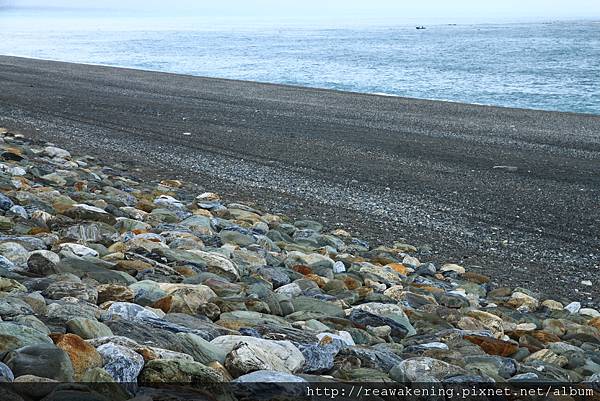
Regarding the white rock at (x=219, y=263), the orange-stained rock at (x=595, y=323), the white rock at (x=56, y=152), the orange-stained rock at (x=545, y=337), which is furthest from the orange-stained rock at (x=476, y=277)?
the white rock at (x=56, y=152)

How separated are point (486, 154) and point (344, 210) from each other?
453 centimetres

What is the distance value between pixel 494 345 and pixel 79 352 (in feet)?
7.83

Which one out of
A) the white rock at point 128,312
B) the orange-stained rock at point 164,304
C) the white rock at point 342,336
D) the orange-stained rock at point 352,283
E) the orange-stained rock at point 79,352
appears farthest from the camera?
the orange-stained rock at point 352,283

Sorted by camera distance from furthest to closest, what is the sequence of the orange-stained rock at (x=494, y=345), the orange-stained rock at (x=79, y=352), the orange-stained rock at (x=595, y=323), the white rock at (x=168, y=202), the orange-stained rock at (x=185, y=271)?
the white rock at (x=168, y=202) → the orange-stained rock at (x=595, y=323) → the orange-stained rock at (x=185, y=271) → the orange-stained rock at (x=494, y=345) → the orange-stained rock at (x=79, y=352)

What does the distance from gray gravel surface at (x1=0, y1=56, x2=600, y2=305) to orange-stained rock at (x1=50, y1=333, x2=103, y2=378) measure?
14.7ft

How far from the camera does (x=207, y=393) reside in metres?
2.78

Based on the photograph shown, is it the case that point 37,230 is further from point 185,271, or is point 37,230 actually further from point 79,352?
point 79,352

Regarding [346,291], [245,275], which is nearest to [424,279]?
[346,291]

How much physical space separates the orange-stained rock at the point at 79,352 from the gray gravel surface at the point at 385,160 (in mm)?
4480

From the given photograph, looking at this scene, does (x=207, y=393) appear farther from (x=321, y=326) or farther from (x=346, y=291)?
(x=346, y=291)

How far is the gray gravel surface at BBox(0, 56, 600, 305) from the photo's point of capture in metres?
7.69

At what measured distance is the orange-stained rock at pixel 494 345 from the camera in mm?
4115

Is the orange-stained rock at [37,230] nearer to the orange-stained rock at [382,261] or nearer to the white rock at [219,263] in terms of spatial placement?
the white rock at [219,263]

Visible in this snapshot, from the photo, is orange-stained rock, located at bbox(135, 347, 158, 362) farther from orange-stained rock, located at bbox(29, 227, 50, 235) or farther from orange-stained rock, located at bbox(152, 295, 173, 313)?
orange-stained rock, located at bbox(29, 227, 50, 235)
